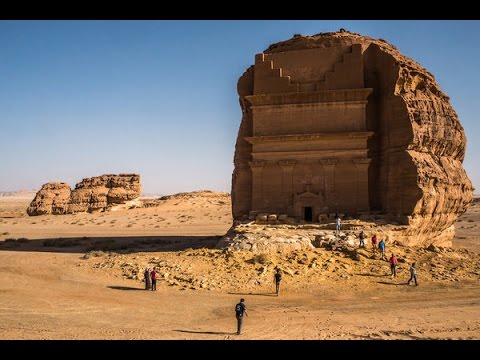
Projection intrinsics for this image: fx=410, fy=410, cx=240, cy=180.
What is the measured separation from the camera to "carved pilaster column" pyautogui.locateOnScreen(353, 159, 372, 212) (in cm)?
2586

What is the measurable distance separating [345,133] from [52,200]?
5836 centimetres

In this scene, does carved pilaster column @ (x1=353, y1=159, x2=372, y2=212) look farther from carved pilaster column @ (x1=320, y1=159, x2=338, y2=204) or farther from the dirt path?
the dirt path

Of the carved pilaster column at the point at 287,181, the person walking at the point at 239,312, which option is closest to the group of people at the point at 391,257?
the carved pilaster column at the point at 287,181

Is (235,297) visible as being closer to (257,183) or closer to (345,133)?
(257,183)

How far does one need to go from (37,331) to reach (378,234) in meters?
16.9

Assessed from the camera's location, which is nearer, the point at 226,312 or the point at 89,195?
the point at 226,312

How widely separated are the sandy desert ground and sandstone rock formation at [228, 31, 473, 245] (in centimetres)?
→ 530

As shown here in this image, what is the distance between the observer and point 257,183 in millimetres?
27438

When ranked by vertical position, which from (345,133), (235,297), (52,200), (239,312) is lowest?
(235,297)

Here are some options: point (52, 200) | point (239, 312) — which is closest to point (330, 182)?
point (239, 312)

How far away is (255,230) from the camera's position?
2352 centimetres

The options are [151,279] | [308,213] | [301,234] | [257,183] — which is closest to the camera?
[151,279]

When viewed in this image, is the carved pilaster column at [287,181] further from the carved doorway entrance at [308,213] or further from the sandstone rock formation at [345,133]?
the carved doorway entrance at [308,213]

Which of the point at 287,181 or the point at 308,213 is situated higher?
the point at 287,181
